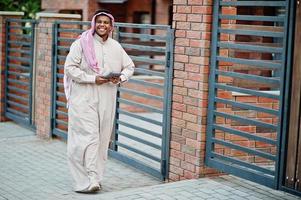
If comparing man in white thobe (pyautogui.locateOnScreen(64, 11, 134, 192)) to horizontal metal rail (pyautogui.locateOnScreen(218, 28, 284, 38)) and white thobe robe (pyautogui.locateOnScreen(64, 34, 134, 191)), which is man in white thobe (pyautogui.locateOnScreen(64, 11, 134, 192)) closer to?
white thobe robe (pyautogui.locateOnScreen(64, 34, 134, 191))

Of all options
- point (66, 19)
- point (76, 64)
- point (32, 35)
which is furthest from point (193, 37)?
point (32, 35)

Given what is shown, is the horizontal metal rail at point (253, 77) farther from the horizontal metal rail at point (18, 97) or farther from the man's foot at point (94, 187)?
the horizontal metal rail at point (18, 97)

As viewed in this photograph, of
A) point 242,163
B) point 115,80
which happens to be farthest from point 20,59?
point 242,163

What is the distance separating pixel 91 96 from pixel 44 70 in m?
4.07

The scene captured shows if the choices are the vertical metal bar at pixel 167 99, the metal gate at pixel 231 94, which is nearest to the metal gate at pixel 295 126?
the metal gate at pixel 231 94

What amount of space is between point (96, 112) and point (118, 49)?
76 cm

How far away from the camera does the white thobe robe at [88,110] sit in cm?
728

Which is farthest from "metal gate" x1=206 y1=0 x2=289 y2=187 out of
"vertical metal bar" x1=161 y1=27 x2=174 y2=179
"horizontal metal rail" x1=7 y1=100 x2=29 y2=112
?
"horizontal metal rail" x1=7 y1=100 x2=29 y2=112

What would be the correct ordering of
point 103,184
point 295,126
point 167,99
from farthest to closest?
1. point 167,99
2. point 103,184
3. point 295,126

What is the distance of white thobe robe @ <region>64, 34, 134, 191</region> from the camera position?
7281 mm

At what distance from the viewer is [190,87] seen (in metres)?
7.56

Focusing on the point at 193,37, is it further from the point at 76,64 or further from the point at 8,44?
the point at 8,44

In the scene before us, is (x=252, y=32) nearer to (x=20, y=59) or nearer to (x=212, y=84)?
(x=212, y=84)

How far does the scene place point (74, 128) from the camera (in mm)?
7398
